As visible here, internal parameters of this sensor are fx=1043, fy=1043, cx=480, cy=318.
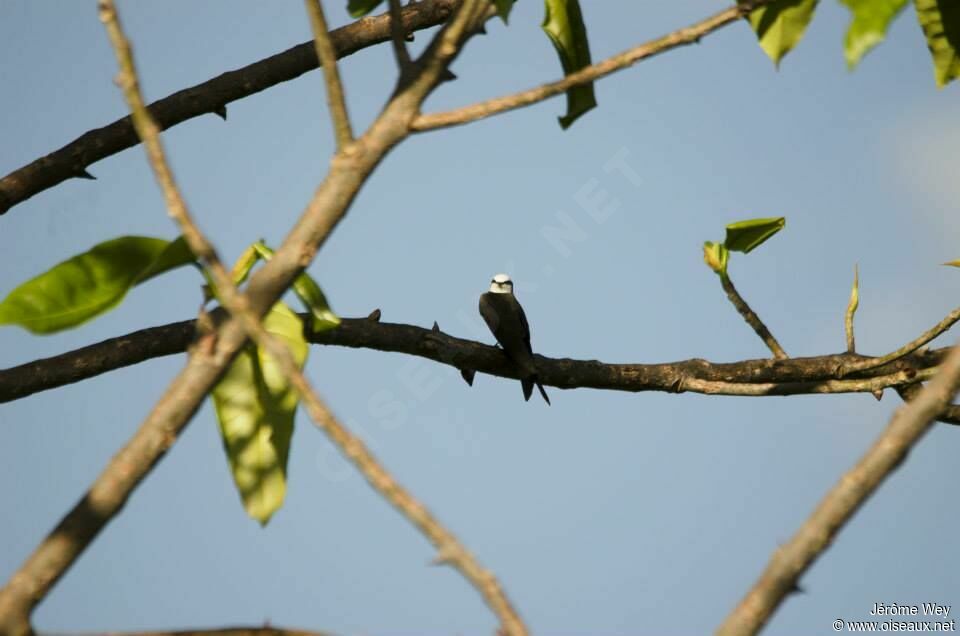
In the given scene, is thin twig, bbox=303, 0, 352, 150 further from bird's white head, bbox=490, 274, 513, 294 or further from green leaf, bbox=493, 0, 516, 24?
bird's white head, bbox=490, 274, 513, 294

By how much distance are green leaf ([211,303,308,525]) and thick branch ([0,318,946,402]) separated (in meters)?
1.17

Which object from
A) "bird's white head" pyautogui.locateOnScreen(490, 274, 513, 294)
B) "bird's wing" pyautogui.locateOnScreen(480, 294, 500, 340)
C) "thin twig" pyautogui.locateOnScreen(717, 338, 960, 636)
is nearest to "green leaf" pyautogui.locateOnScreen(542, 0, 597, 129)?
"thin twig" pyautogui.locateOnScreen(717, 338, 960, 636)

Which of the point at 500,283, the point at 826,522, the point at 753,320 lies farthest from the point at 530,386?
the point at 500,283

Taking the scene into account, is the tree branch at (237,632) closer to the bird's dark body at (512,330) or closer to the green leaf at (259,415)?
the green leaf at (259,415)

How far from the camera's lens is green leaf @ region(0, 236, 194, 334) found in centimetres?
152

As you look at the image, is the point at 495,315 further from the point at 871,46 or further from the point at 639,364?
the point at 871,46

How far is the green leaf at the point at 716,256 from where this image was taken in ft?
10.6

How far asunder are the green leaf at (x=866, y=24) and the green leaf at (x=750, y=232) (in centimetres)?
168

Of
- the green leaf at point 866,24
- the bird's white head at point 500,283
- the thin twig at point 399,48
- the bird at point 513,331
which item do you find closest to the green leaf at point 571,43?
the thin twig at point 399,48

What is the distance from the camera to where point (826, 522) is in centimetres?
100

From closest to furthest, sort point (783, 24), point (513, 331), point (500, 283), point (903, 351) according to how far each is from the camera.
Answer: point (783, 24)
point (903, 351)
point (513, 331)
point (500, 283)

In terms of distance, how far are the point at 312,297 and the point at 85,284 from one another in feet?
1.18

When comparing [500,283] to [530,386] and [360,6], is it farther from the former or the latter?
[360,6]

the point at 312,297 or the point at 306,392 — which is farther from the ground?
the point at 312,297
